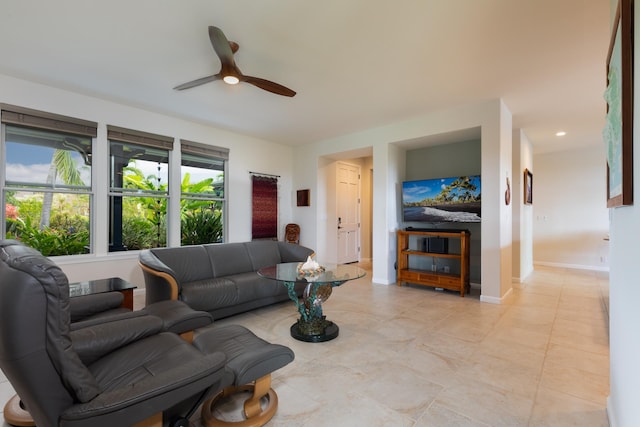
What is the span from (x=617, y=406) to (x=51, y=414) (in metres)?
2.38

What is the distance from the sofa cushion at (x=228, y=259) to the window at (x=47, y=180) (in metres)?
1.70

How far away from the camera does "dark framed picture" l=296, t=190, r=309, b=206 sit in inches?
243

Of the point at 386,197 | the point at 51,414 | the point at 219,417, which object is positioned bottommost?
the point at 219,417

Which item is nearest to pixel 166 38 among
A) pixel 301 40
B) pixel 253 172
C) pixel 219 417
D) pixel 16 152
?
pixel 301 40

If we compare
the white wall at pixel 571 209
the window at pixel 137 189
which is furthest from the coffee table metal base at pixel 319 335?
the white wall at pixel 571 209

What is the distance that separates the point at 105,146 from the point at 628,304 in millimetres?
5132

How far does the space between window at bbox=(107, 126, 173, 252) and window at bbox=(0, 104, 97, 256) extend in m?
0.28

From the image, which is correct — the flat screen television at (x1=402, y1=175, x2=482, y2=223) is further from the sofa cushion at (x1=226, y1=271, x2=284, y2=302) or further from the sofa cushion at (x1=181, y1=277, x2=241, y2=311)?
the sofa cushion at (x1=181, y1=277, x2=241, y2=311)

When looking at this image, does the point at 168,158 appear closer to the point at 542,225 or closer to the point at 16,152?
the point at 16,152

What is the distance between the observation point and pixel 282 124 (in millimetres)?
4914

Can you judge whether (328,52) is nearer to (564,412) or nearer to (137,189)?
(564,412)

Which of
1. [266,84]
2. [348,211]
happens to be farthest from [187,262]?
[348,211]

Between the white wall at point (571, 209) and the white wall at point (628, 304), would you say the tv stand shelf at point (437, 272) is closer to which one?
the white wall at point (628, 304)

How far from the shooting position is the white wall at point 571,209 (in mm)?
6109
